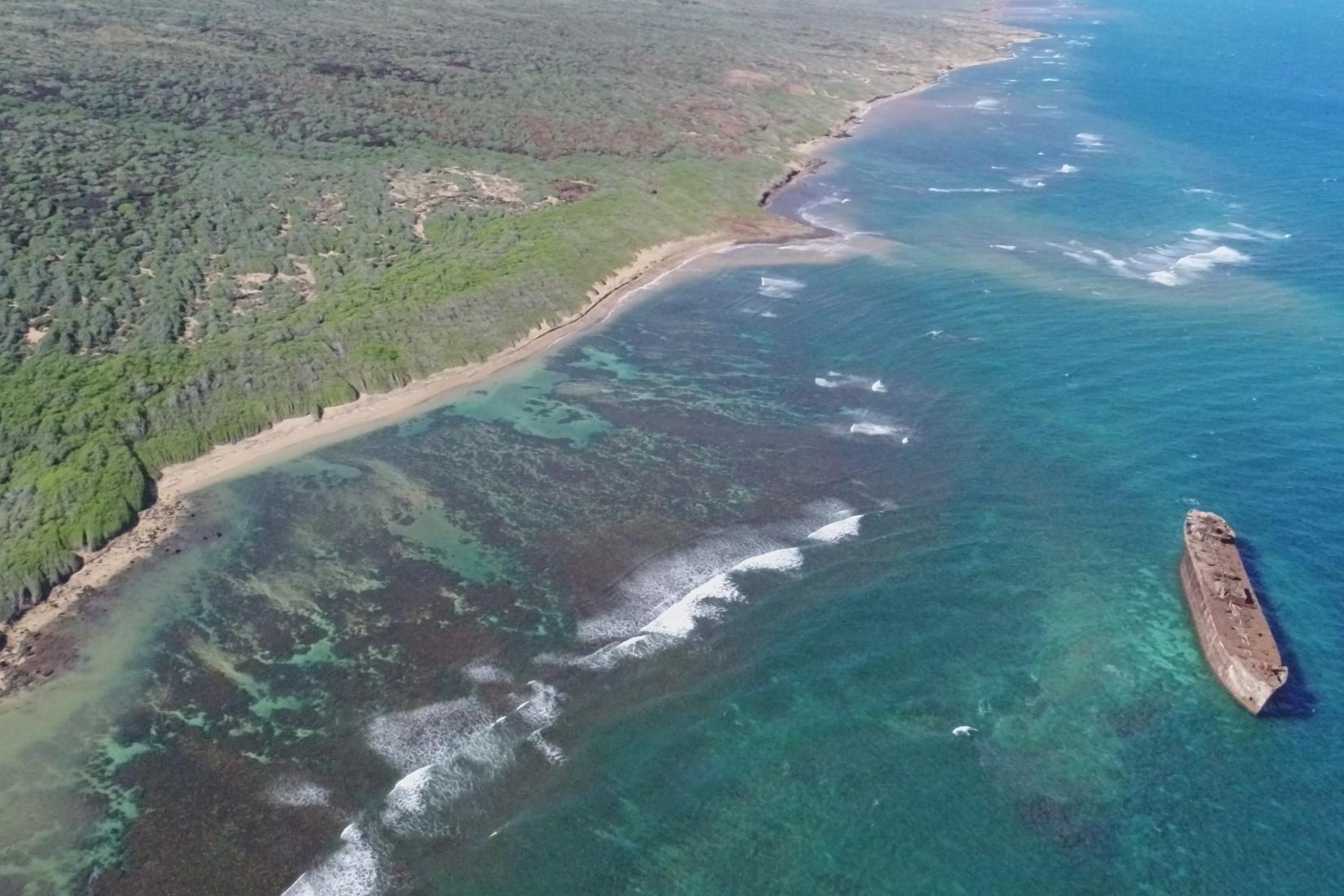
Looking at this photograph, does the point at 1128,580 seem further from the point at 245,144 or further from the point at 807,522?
the point at 245,144

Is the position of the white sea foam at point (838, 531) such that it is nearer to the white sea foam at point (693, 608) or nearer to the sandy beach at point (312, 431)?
the white sea foam at point (693, 608)

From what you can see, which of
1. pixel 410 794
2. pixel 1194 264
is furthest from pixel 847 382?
pixel 410 794

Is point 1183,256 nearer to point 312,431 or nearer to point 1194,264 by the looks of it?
point 1194,264

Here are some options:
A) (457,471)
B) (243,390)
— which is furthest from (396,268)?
(457,471)

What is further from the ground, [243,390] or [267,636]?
[243,390]

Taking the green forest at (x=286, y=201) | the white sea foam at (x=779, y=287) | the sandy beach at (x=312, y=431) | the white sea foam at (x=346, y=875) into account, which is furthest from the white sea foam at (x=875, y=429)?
the white sea foam at (x=346, y=875)
